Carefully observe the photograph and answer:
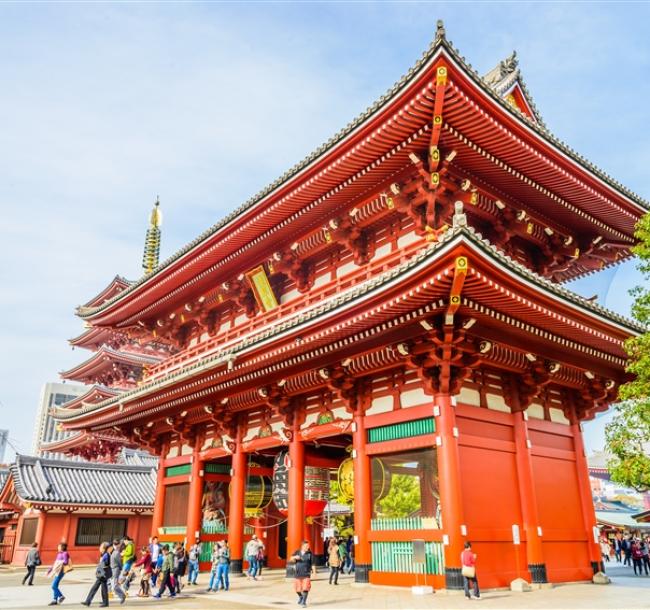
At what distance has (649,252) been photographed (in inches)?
519

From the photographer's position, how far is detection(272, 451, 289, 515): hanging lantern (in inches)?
744

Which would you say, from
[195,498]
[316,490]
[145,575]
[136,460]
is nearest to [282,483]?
[316,490]

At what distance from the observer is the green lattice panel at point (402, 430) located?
15.1 meters

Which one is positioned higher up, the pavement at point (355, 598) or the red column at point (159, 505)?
the red column at point (159, 505)

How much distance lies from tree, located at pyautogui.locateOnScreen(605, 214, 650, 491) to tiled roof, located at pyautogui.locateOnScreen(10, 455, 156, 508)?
28.9 meters

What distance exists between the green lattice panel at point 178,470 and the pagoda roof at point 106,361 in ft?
68.2

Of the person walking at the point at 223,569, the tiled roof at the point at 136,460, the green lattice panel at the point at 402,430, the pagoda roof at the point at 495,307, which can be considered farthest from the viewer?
the tiled roof at the point at 136,460

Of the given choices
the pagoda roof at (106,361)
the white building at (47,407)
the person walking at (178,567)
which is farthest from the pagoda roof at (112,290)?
the white building at (47,407)

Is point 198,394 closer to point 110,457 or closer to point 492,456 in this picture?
point 492,456

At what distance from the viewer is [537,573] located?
15070mm

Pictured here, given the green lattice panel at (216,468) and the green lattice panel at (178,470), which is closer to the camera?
the green lattice panel at (216,468)

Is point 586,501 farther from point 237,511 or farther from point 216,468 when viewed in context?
point 216,468

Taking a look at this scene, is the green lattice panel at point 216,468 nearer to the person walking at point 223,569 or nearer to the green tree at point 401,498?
the person walking at point 223,569

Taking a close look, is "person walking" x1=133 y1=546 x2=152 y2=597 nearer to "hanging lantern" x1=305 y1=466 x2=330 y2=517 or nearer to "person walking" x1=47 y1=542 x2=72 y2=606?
"person walking" x1=47 y1=542 x2=72 y2=606
